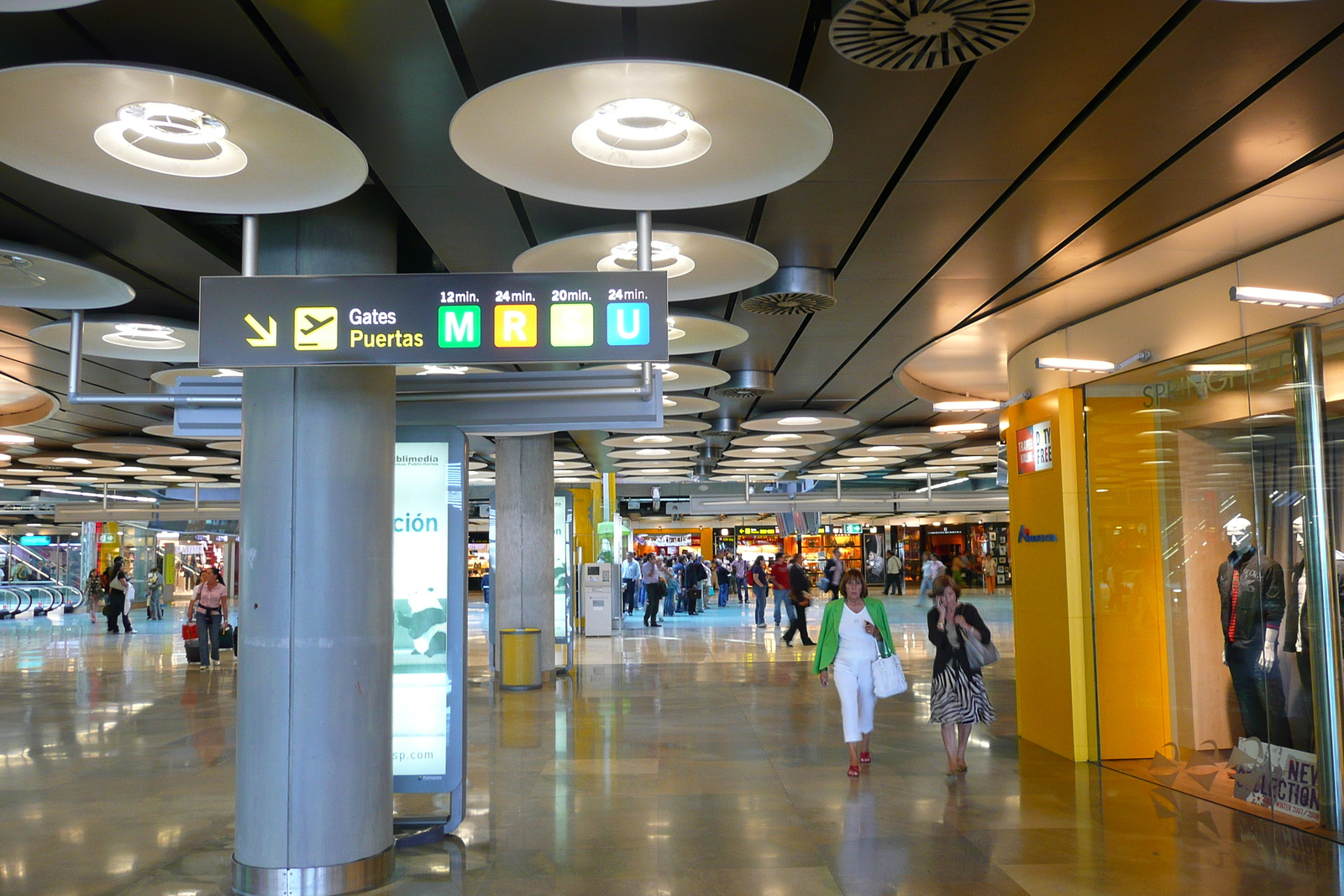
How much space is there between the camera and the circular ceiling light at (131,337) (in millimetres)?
8844

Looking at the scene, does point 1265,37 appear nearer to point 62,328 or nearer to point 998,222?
point 998,222

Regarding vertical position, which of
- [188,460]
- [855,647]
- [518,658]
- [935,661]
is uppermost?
[188,460]

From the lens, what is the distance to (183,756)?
33.3 feet

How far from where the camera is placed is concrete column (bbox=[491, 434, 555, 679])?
16.9 metres

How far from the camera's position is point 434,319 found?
16.8 feet

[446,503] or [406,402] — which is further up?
[406,402]

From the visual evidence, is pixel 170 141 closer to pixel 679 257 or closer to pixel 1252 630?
pixel 679 257

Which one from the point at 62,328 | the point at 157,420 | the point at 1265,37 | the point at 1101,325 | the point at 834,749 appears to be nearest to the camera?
the point at 1265,37

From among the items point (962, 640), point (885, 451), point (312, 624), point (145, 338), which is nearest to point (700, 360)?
point (962, 640)

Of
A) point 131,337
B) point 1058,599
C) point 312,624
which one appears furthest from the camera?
point 1058,599

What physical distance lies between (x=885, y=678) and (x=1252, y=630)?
9.66 feet

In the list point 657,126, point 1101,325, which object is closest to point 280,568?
point 657,126

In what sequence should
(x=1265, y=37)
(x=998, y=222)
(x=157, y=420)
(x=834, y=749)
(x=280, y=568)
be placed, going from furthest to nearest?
(x=157, y=420)
(x=834, y=749)
(x=998, y=222)
(x=280, y=568)
(x=1265, y=37)

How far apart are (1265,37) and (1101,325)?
5.03 meters
